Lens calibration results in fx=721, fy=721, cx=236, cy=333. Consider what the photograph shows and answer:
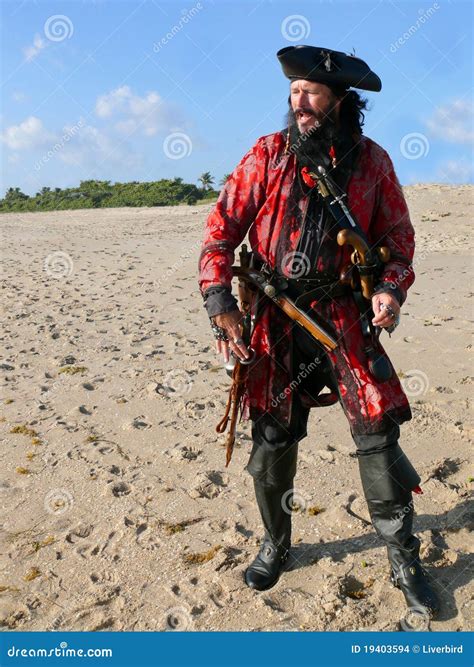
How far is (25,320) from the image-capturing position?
866cm

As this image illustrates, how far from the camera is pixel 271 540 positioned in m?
3.47

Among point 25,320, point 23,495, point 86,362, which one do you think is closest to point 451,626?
point 23,495

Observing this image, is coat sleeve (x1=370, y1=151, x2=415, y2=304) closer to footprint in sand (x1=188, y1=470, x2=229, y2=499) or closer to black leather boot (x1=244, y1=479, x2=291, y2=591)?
black leather boot (x1=244, y1=479, x2=291, y2=591)

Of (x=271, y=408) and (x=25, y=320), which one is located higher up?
(x=271, y=408)

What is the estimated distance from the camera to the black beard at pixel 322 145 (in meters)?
3.02

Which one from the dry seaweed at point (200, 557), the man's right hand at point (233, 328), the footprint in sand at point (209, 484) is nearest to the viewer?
the man's right hand at point (233, 328)

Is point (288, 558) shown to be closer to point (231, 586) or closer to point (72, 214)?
point (231, 586)

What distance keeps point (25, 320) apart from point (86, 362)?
2108 mm

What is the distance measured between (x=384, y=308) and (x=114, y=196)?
29.6 m

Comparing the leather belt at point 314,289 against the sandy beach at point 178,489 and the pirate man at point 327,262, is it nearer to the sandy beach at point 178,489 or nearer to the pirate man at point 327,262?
the pirate man at point 327,262

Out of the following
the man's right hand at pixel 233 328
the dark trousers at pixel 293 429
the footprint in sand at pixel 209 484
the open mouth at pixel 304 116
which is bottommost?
the footprint in sand at pixel 209 484

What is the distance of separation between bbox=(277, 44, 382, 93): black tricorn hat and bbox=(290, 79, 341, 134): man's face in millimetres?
27

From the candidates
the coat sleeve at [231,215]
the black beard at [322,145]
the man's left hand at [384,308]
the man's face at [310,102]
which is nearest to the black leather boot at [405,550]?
the man's left hand at [384,308]

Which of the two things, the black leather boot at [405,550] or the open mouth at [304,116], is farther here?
the black leather boot at [405,550]
